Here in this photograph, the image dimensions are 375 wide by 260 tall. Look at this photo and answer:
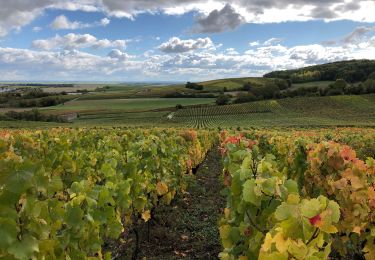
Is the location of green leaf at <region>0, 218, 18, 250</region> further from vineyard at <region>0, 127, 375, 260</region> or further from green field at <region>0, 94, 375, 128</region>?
green field at <region>0, 94, 375, 128</region>

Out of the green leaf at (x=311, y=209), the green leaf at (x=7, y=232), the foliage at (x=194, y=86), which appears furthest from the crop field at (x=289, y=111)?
the green leaf at (x=311, y=209)

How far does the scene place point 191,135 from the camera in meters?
16.6

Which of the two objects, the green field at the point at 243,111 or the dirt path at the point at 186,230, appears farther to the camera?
the green field at the point at 243,111

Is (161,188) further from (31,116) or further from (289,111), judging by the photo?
(289,111)

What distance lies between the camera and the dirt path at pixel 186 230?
7603 mm

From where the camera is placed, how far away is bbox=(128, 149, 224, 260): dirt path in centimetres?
760

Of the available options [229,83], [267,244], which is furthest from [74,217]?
[229,83]

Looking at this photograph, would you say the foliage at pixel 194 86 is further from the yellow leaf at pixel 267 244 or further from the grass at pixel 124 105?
the yellow leaf at pixel 267 244

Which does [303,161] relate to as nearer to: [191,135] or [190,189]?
[190,189]

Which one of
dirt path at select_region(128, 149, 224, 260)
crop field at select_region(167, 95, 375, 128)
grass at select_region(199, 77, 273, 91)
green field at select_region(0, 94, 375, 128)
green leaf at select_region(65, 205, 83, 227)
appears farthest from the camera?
grass at select_region(199, 77, 273, 91)

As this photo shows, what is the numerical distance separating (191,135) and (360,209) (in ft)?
38.6

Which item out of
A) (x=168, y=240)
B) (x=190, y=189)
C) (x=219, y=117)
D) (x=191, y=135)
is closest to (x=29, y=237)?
(x=168, y=240)

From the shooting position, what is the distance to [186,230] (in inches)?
354

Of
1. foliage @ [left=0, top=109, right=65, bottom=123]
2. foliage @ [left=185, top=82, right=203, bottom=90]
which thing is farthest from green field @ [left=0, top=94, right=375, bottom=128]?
foliage @ [left=185, top=82, right=203, bottom=90]
